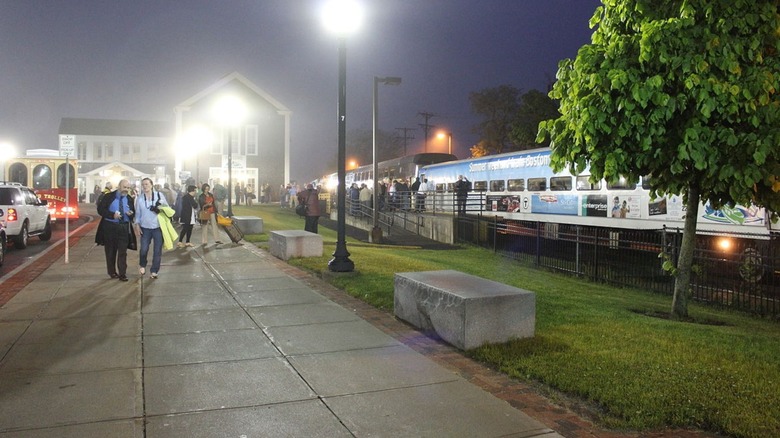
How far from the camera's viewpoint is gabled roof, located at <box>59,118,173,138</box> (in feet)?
188

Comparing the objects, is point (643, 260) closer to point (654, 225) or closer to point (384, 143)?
point (654, 225)

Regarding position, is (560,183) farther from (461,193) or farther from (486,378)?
(486,378)

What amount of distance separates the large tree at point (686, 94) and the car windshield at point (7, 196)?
1491 centimetres

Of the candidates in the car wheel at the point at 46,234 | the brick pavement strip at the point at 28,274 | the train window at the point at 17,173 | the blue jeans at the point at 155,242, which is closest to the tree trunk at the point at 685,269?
the blue jeans at the point at 155,242

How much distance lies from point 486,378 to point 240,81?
147 ft

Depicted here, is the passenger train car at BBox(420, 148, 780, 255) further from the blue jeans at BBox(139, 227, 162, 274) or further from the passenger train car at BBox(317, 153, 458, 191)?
the blue jeans at BBox(139, 227, 162, 274)

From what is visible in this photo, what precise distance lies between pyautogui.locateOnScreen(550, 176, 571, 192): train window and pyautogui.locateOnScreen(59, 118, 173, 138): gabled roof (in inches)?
1881

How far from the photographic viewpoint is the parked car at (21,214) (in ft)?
50.8

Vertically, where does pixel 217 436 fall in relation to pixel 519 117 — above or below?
below

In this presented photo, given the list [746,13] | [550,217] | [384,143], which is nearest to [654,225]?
[550,217]

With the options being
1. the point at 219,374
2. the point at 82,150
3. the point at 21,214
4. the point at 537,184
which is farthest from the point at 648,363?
the point at 82,150

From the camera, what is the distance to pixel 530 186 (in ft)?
75.6

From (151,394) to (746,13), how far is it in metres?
7.10

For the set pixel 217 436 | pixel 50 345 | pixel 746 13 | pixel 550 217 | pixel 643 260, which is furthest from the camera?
pixel 550 217
